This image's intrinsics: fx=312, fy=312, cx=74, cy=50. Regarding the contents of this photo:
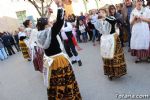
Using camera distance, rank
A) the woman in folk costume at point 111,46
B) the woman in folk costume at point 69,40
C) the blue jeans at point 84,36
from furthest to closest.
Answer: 1. the blue jeans at point 84,36
2. the woman in folk costume at point 69,40
3. the woman in folk costume at point 111,46

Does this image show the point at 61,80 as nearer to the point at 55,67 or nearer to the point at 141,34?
the point at 55,67

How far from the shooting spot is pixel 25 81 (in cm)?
922

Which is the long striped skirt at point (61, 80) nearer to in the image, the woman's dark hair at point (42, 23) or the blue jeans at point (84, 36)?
the woman's dark hair at point (42, 23)

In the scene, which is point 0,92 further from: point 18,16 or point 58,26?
point 18,16

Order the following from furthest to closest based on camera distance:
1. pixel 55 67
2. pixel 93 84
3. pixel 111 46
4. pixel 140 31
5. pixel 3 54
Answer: pixel 3 54, pixel 140 31, pixel 93 84, pixel 111 46, pixel 55 67

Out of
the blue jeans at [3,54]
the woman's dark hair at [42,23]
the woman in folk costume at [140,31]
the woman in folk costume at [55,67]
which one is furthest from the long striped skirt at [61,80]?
the blue jeans at [3,54]

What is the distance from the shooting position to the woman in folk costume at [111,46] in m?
6.62

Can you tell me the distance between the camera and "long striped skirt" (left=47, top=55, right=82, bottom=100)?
5.30 metres

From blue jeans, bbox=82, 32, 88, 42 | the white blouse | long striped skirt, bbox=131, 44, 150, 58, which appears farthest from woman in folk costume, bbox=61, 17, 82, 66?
blue jeans, bbox=82, 32, 88, 42

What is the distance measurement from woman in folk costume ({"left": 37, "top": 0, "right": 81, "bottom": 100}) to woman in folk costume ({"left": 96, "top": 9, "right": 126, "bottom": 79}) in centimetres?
150

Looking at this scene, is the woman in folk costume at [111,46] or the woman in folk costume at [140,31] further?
the woman in folk costume at [140,31]

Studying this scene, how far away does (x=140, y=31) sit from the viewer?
7.81 m

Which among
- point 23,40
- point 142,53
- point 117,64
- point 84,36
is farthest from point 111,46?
point 84,36

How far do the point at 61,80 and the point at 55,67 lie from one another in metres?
0.24
